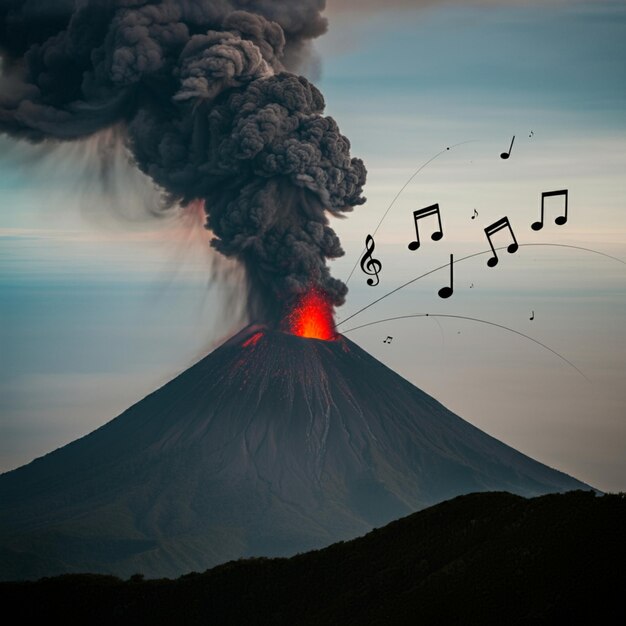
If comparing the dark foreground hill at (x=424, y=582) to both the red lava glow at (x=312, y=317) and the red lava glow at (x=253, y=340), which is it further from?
the red lava glow at (x=253, y=340)

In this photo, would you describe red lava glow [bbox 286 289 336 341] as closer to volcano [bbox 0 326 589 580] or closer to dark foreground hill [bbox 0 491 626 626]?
volcano [bbox 0 326 589 580]

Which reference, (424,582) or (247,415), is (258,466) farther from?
(424,582)

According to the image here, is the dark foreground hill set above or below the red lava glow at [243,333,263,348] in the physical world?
below

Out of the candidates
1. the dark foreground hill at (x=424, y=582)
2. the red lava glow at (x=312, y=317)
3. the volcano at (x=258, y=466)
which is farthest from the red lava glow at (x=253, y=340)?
the dark foreground hill at (x=424, y=582)

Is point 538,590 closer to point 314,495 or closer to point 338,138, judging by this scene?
point 338,138

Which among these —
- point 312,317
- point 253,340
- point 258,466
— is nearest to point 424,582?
point 312,317

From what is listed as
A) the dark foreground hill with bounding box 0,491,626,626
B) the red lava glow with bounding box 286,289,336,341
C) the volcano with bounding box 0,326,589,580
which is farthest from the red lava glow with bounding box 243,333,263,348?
the dark foreground hill with bounding box 0,491,626,626
